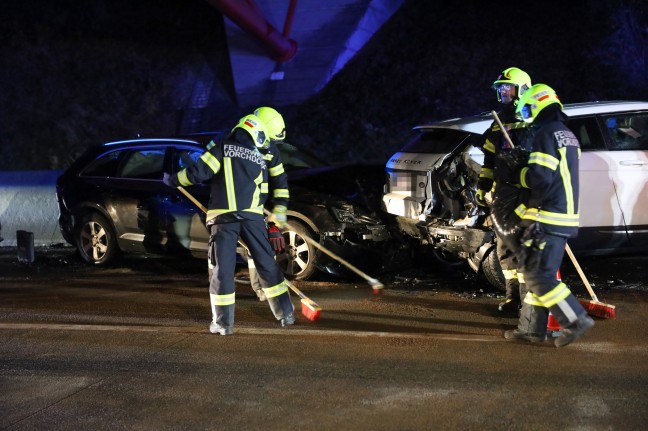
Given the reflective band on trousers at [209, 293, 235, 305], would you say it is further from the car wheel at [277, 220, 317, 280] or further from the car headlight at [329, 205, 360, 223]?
the car headlight at [329, 205, 360, 223]

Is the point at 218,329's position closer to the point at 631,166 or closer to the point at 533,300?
the point at 533,300

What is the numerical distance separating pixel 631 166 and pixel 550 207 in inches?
89.2

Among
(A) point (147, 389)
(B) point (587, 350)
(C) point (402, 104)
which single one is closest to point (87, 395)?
(A) point (147, 389)

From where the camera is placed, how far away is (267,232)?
6289mm

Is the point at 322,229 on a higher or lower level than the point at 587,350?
higher

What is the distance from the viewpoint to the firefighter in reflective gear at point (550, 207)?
5.20m

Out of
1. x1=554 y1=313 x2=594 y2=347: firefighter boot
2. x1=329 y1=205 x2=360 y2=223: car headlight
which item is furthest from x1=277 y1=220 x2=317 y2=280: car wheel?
x1=554 y1=313 x2=594 y2=347: firefighter boot

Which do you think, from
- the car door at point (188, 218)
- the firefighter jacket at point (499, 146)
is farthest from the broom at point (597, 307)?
the car door at point (188, 218)

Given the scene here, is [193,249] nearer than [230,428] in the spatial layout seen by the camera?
No

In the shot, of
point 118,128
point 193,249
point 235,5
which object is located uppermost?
point 235,5

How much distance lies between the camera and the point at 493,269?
23.0 ft

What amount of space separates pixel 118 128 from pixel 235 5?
15.7 feet

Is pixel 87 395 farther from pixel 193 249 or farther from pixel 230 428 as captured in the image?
pixel 193 249

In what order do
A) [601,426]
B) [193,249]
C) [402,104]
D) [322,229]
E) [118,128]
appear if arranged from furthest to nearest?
[118,128]
[402,104]
[193,249]
[322,229]
[601,426]
